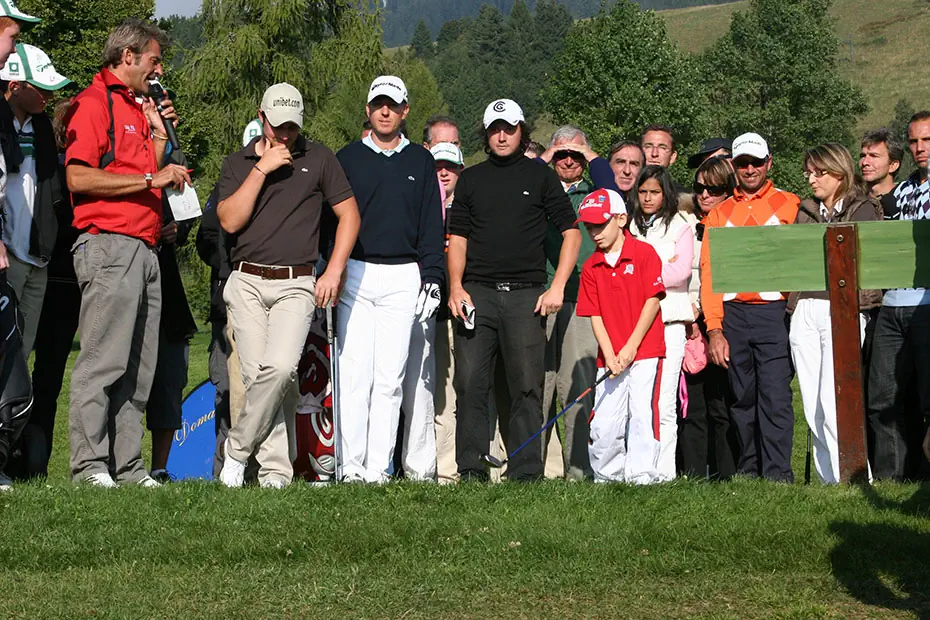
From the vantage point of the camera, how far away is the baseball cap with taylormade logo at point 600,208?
9.17 m

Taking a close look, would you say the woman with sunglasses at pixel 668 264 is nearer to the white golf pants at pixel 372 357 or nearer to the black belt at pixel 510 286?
the black belt at pixel 510 286

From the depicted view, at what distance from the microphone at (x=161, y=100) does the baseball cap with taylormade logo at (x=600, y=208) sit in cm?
289

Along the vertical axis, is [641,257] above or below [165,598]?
above

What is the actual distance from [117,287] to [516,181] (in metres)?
2.98

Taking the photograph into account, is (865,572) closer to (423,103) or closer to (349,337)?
(349,337)

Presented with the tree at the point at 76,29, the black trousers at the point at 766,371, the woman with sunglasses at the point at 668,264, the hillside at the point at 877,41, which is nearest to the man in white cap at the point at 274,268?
the woman with sunglasses at the point at 668,264

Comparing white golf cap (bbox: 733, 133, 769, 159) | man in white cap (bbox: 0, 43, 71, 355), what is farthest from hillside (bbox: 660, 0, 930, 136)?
man in white cap (bbox: 0, 43, 71, 355)

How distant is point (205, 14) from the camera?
42.6m

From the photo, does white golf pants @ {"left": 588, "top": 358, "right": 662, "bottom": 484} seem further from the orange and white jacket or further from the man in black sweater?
the orange and white jacket

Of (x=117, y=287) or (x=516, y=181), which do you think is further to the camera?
(x=516, y=181)

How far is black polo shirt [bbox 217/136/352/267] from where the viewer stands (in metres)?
8.45

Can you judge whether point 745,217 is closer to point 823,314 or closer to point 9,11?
point 823,314

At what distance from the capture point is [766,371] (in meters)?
9.74

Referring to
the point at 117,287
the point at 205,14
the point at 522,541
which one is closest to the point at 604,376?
the point at 522,541
